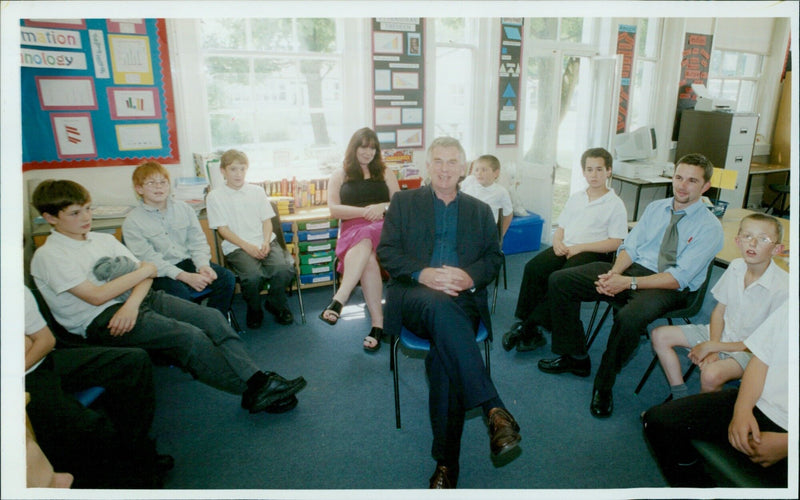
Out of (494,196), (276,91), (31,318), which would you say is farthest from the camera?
(276,91)

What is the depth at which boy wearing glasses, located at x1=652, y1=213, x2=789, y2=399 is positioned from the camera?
184 cm

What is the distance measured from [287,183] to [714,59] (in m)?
6.09

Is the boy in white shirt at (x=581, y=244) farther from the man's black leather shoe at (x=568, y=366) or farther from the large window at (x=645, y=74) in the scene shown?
the large window at (x=645, y=74)

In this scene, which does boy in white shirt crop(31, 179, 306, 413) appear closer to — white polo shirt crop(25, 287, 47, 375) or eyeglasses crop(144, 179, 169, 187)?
white polo shirt crop(25, 287, 47, 375)

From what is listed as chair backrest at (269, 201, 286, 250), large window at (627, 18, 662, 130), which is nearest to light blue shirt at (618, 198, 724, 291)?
chair backrest at (269, 201, 286, 250)

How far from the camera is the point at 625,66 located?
5.35 meters

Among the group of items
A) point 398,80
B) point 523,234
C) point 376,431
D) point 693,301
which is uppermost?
point 398,80

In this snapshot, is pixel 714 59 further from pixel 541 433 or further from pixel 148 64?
pixel 148 64

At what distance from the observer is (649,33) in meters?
5.60

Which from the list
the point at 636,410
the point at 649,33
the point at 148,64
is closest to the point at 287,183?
the point at 148,64

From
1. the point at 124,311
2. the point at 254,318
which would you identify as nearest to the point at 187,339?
the point at 124,311

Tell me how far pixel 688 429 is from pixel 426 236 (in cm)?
137

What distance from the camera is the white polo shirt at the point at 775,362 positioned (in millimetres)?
1401

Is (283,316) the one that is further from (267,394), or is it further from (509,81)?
(509,81)
